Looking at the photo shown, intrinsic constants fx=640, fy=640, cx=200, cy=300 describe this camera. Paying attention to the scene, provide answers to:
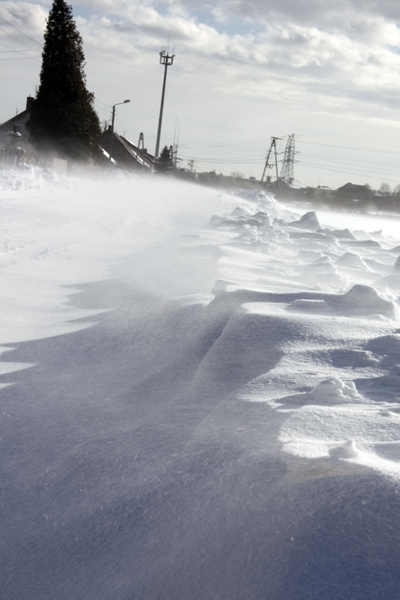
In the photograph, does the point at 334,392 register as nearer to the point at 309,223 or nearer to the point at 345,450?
the point at 345,450

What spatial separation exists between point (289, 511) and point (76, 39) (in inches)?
1126

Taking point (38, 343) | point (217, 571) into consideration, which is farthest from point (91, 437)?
point (38, 343)

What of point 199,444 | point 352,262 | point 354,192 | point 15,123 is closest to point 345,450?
point 199,444

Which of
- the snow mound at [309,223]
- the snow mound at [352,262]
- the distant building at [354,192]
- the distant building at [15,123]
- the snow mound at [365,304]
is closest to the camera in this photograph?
the snow mound at [365,304]

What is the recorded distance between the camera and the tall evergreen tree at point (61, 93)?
88.0 feet

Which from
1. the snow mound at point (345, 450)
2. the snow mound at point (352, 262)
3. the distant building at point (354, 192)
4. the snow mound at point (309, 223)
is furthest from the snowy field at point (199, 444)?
the distant building at point (354, 192)

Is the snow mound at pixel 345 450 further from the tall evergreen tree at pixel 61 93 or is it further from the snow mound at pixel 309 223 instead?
the tall evergreen tree at pixel 61 93

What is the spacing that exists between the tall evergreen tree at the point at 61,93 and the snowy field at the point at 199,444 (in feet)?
77.2

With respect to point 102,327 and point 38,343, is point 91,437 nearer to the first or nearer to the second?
point 38,343

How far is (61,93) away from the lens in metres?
27.0

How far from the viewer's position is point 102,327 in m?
4.12

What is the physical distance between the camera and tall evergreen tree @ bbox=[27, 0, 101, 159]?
26.8 m

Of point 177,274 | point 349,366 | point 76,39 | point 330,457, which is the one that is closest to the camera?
point 330,457

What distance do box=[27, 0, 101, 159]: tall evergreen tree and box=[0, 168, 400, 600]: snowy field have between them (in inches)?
926
